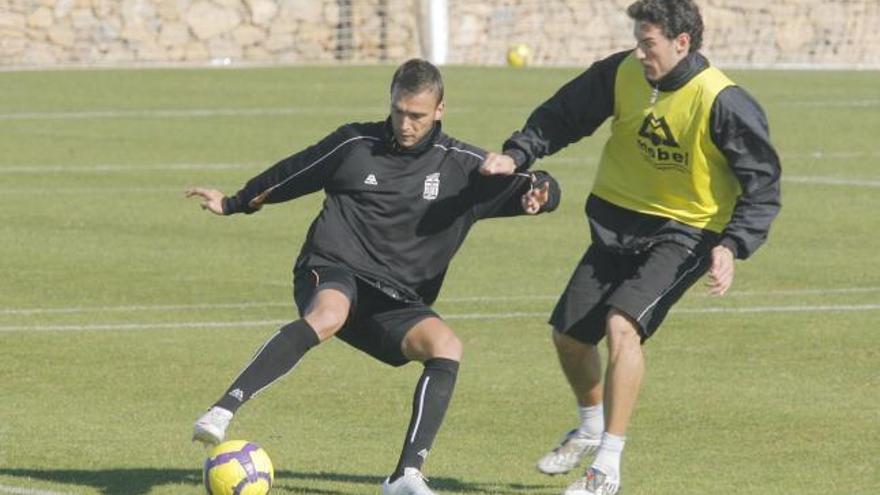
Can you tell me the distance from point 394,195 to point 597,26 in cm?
3363

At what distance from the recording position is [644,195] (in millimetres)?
9469

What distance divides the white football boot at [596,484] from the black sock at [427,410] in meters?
0.62

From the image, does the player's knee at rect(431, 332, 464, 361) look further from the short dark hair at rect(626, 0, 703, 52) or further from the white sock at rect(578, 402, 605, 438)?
the short dark hair at rect(626, 0, 703, 52)

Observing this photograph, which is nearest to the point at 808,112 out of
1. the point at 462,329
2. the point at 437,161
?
the point at 462,329

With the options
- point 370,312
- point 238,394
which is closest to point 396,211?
point 370,312

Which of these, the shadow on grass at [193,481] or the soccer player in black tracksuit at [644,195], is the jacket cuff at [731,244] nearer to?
the soccer player in black tracksuit at [644,195]

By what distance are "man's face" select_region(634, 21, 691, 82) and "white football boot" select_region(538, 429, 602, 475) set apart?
165 cm

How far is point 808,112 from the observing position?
1172 inches

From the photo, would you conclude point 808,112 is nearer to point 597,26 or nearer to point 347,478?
point 597,26

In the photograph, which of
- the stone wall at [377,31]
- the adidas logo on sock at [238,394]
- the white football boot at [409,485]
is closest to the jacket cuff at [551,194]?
the white football boot at [409,485]

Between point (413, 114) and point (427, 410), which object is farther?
point (413, 114)

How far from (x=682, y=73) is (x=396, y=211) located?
1338 millimetres

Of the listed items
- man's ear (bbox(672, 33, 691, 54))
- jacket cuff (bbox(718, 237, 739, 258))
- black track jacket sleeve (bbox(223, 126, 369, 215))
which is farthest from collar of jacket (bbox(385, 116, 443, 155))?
jacket cuff (bbox(718, 237, 739, 258))

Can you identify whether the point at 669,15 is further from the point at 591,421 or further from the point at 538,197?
the point at 591,421
